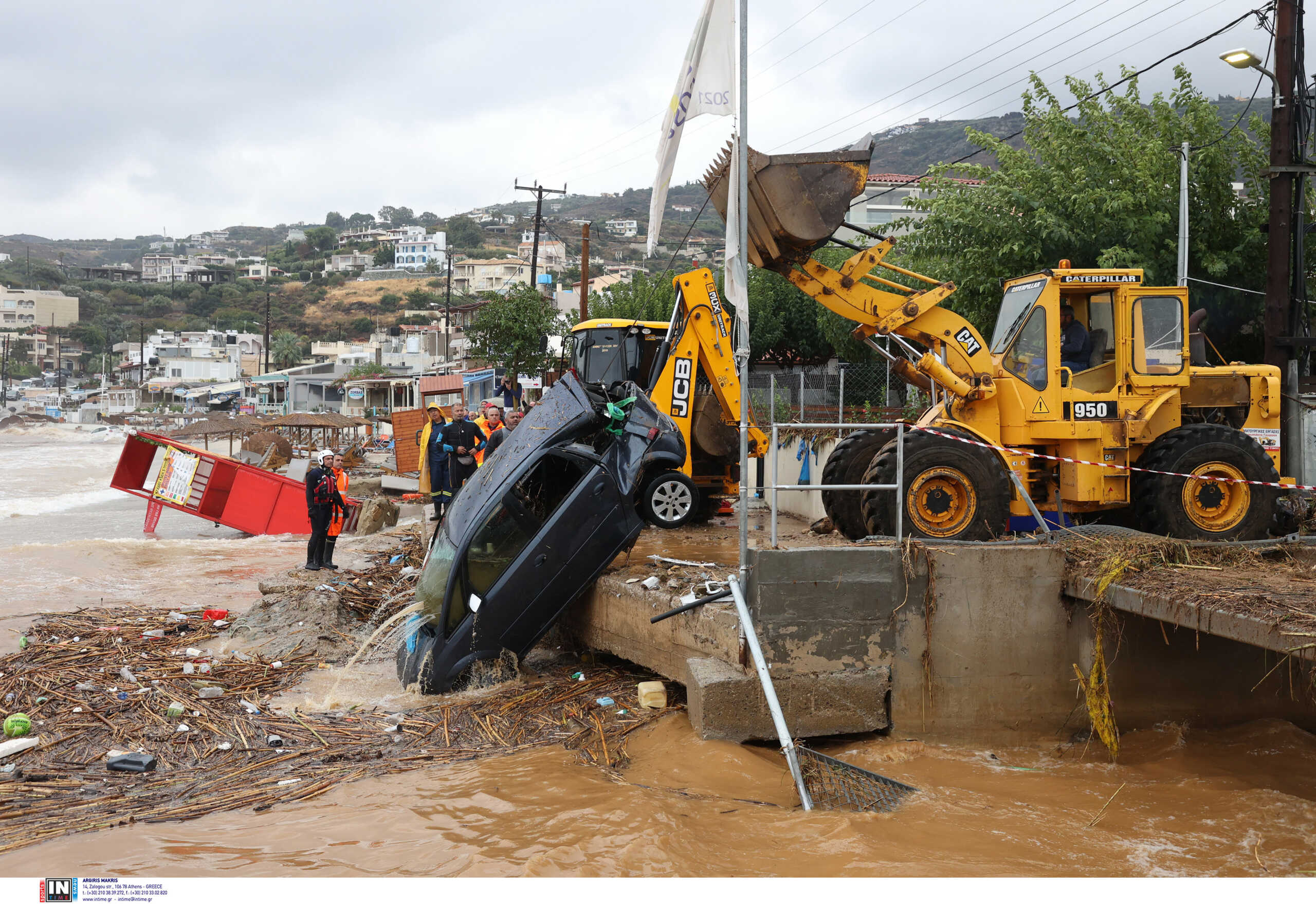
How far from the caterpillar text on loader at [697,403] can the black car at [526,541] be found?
2.70 metres

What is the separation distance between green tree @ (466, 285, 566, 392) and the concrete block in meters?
21.8

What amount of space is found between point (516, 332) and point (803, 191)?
67.9 ft

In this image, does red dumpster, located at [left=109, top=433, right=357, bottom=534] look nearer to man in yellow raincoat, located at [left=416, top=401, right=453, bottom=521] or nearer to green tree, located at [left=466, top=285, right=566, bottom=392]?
man in yellow raincoat, located at [left=416, top=401, right=453, bottom=521]

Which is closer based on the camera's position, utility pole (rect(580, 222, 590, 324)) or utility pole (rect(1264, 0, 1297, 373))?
utility pole (rect(1264, 0, 1297, 373))

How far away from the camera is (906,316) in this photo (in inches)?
363

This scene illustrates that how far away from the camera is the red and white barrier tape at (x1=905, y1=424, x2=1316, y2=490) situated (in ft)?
26.1

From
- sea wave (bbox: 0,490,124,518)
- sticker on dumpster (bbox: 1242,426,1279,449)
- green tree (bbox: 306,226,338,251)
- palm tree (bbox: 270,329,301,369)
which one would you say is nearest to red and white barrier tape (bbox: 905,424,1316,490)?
sticker on dumpster (bbox: 1242,426,1279,449)

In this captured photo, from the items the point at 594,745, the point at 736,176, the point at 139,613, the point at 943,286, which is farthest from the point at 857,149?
the point at 139,613

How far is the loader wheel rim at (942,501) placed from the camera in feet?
26.3

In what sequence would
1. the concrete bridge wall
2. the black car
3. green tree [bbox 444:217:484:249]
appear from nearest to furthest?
the concrete bridge wall < the black car < green tree [bbox 444:217:484:249]

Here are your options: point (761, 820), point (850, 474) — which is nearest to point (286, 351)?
point (850, 474)

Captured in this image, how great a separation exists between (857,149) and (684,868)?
21.4 ft

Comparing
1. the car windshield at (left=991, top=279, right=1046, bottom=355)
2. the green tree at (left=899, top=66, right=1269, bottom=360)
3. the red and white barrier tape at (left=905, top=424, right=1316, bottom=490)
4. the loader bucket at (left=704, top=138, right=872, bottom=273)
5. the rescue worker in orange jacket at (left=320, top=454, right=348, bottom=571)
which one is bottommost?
the rescue worker in orange jacket at (left=320, top=454, right=348, bottom=571)

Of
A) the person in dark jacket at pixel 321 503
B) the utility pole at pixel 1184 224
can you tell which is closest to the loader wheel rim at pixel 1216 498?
the utility pole at pixel 1184 224
